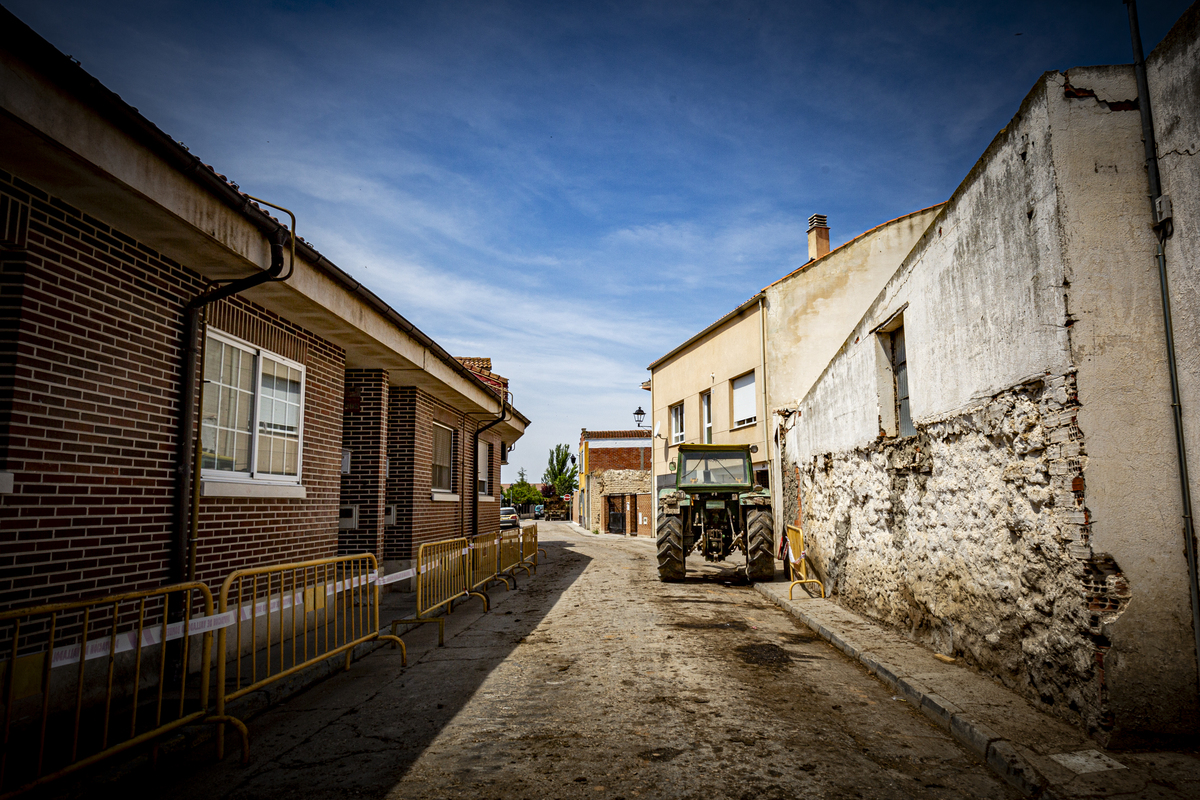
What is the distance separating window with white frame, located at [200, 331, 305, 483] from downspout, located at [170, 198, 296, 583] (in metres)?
0.18

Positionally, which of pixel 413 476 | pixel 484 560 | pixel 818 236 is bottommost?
pixel 484 560

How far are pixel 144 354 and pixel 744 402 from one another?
55.9 ft

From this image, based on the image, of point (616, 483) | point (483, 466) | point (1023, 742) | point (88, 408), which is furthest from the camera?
point (616, 483)

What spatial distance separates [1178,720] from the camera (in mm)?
3693

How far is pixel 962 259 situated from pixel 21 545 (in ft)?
22.7

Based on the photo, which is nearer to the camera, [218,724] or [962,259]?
[218,724]

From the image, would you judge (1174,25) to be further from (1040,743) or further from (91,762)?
(91,762)

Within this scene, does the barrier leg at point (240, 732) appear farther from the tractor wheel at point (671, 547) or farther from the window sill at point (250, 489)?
the tractor wheel at point (671, 547)

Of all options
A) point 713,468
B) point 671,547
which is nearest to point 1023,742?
point 671,547

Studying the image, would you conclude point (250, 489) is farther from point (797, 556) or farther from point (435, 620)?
point (797, 556)

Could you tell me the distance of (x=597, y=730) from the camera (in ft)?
14.3

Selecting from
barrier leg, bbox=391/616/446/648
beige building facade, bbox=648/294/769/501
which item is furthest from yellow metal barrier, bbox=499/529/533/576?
beige building facade, bbox=648/294/769/501

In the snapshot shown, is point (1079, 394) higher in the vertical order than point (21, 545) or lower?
higher

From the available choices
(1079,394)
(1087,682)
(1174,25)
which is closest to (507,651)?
(1087,682)
